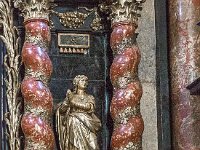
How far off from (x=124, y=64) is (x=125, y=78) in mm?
176

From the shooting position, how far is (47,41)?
999 centimetres

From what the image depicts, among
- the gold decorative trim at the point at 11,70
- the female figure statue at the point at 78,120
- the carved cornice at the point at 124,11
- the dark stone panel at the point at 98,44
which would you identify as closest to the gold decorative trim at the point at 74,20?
the dark stone panel at the point at 98,44

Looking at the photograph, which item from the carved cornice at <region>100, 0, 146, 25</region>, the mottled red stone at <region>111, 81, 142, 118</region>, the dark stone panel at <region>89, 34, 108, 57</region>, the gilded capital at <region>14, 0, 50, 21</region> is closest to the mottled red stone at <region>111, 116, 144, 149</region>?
the mottled red stone at <region>111, 81, 142, 118</region>

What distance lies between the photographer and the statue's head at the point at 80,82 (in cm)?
1011

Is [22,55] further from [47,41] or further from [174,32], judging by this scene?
[174,32]

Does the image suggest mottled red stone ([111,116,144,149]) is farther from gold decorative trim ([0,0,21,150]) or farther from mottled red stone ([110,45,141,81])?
gold decorative trim ([0,0,21,150])

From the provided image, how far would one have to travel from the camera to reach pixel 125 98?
990cm

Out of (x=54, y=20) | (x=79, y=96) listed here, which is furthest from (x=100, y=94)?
(x=54, y=20)

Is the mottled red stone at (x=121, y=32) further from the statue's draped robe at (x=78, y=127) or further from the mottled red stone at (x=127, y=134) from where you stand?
the mottled red stone at (x=127, y=134)

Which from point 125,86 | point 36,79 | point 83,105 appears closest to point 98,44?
point 125,86

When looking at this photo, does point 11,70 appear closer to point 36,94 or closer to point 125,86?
point 36,94

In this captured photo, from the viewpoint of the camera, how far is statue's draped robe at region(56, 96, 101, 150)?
9883mm

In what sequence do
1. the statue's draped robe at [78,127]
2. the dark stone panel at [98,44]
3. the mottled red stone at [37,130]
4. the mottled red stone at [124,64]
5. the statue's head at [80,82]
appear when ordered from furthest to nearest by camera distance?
the dark stone panel at [98,44] → the statue's head at [80,82] → the mottled red stone at [124,64] → the statue's draped robe at [78,127] → the mottled red stone at [37,130]

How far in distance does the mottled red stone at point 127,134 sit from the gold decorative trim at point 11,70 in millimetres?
1205
